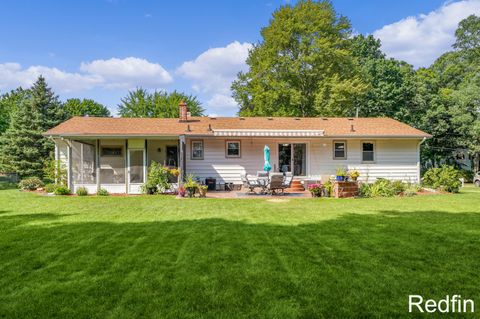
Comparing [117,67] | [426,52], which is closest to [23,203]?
[117,67]

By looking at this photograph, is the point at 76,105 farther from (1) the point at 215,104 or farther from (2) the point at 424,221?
(2) the point at 424,221

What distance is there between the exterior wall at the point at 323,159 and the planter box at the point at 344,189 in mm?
3474

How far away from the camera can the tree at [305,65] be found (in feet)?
101

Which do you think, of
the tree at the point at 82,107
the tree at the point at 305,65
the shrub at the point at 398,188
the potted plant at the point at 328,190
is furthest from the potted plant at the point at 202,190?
the tree at the point at 82,107

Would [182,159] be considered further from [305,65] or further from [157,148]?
[305,65]

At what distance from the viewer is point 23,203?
12.9 meters

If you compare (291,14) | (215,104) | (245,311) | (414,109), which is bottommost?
(245,311)

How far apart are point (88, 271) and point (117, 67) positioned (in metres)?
35.9

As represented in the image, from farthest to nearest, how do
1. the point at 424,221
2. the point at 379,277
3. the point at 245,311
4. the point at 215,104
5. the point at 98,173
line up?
the point at 215,104
the point at 98,173
the point at 424,221
the point at 379,277
the point at 245,311

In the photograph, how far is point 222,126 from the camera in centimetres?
2041

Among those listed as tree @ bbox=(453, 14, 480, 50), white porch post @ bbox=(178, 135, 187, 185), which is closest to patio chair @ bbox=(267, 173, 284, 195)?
white porch post @ bbox=(178, 135, 187, 185)

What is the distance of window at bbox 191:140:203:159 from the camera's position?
18.8 meters

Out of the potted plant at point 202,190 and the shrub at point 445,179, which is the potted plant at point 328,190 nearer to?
the potted plant at point 202,190

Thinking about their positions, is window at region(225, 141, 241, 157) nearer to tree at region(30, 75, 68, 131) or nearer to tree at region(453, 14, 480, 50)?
tree at region(30, 75, 68, 131)
